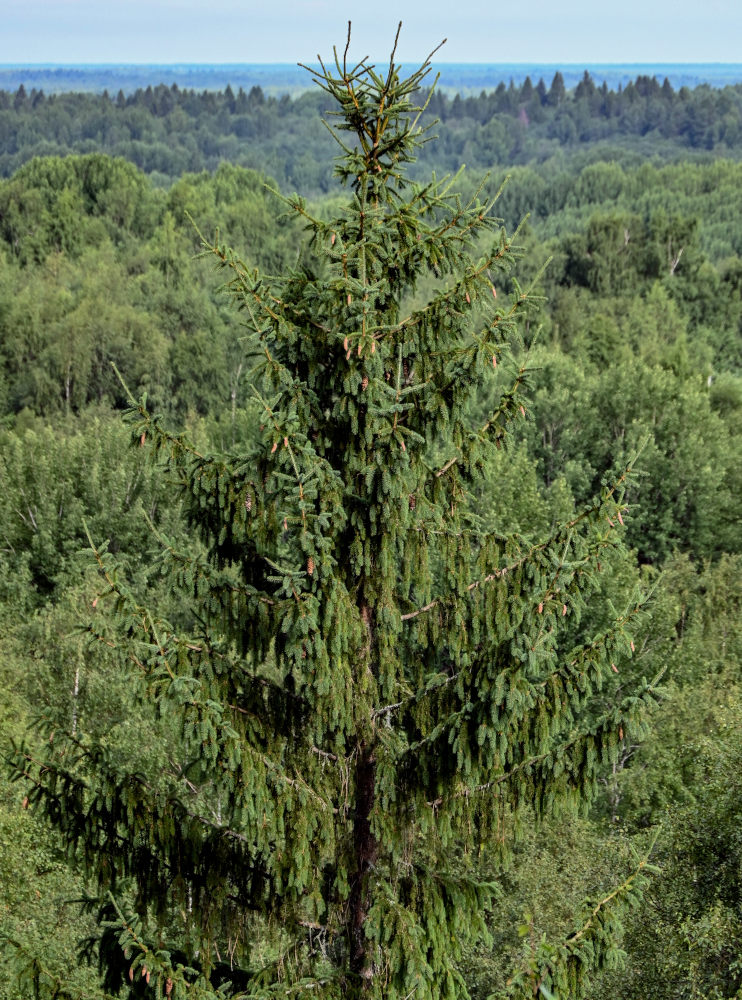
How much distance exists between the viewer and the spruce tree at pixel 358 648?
748 cm

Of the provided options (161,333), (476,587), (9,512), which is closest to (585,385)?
(9,512)

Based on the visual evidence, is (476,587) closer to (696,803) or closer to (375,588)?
(375,588)

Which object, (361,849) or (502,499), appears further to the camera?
(502,499)

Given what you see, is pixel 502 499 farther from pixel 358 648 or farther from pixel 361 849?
pixel 358 648

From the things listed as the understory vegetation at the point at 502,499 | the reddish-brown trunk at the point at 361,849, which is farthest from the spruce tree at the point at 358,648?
the understory vegetation at the point at 502,499

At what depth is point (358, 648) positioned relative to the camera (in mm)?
8078

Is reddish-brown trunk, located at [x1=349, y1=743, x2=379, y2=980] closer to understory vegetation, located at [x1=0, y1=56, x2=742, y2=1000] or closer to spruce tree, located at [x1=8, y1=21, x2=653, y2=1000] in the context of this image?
spruce tree, located at [x1=8, y1=21, x2=653, y2=1000]

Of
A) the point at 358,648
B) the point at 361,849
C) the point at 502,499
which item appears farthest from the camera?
the point at 502,499

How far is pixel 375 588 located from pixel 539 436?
37.0 meters

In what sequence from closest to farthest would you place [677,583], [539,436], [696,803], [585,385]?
[696,803]
[677,583]
[539,436]
[585,385]

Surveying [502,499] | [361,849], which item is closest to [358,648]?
[361,849]

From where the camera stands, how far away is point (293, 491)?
7254 mm

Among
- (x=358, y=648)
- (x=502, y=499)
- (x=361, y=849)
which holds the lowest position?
(x=502, y=499)

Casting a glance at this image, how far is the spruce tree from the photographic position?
24.5 ft
